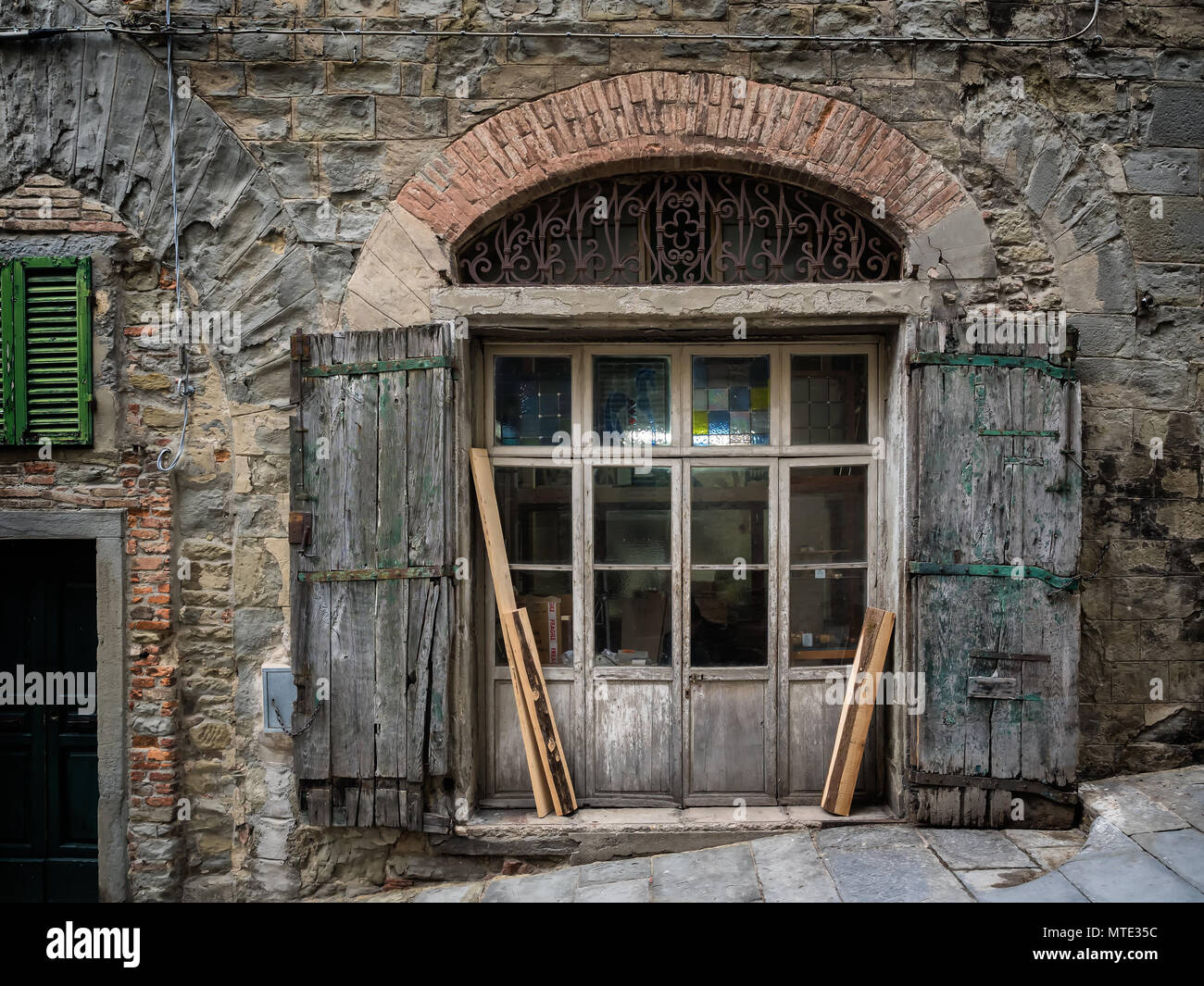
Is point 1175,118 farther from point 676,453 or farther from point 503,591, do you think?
point 503,591

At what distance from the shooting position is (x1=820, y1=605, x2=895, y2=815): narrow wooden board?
3.77 meters

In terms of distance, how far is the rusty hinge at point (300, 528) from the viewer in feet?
12.0

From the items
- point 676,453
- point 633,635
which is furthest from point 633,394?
point 633,635

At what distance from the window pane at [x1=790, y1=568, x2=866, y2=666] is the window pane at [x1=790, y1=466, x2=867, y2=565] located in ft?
0.30

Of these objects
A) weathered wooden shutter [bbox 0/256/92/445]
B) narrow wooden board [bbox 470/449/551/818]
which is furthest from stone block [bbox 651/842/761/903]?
weathered wooden shutter [bbox 0/256/92/445]

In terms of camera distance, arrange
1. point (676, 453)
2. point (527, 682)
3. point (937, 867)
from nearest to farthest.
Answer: point (937, 867), point (527, 682), point (676, 453)

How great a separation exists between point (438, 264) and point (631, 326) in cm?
96

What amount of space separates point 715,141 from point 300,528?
8.70ft

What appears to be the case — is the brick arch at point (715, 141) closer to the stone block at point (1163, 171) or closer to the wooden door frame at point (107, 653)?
the stone block at point (1163, 171)

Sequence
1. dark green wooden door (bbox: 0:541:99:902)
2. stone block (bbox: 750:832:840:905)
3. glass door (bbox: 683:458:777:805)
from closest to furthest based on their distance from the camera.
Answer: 1. stone block (bbox: 750:832:840:905)
2. glass door (bbox: 683:458:777:805)
3. dark green wooden door (bbox: 0:541:99:902)

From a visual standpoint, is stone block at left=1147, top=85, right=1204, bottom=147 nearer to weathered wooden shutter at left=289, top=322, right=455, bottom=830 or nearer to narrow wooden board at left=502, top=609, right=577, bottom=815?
weathered wooden shutter at left=289, top=322, right=455, bottom=830

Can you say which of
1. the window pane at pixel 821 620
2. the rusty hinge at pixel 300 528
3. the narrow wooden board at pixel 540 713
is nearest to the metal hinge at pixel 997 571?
the window pane at pixel 821 620

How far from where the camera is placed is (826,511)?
13.2ft

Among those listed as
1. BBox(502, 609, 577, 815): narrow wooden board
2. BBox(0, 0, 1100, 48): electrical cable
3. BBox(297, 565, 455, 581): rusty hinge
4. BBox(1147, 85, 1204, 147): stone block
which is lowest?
BBox(502, 609, 577, 815): narrow wooden board
